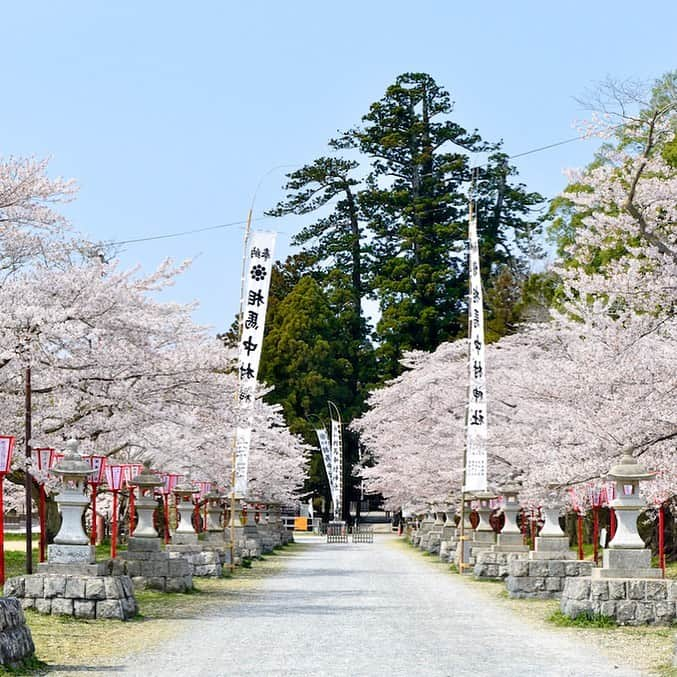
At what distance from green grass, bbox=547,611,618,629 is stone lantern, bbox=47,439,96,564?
555cm

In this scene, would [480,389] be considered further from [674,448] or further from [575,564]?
[674,448]

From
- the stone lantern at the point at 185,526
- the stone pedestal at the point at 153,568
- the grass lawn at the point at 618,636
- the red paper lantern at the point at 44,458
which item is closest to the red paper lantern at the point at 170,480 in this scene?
the stone lantern at the point at 185,526

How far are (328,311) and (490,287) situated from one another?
30.9ft

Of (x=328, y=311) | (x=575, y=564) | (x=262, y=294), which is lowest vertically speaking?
(x=575, y=564)

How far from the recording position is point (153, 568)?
17.0m

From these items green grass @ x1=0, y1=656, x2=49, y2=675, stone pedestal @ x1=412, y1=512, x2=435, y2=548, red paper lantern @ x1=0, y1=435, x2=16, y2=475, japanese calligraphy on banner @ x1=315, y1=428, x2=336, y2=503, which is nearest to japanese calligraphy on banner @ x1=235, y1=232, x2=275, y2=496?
red paper lantern @ x1=0, y1=435, x2=16, y2=475

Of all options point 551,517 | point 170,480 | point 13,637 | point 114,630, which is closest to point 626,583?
point 551,517

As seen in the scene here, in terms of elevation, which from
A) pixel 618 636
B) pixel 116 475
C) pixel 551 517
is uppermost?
pixel 116 475

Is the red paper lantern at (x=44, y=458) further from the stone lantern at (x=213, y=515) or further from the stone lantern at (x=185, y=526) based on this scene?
the stone lantern at (x=213, y=515)

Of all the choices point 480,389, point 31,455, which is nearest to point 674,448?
point 480,389

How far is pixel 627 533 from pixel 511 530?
818 cm

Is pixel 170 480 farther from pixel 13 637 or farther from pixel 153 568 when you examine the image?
pixel 13 637

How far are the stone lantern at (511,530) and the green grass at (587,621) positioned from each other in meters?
7.41

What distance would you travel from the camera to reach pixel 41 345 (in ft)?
48.6
